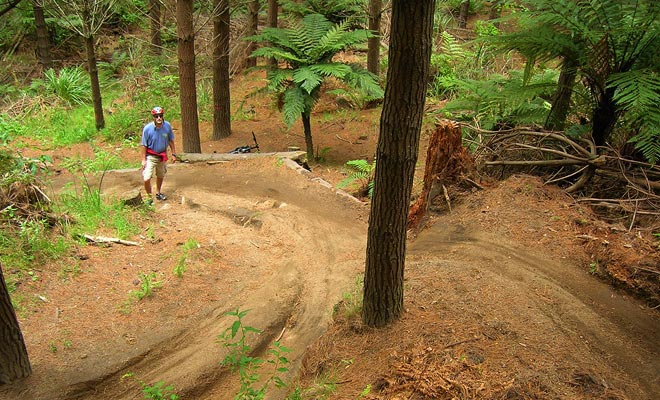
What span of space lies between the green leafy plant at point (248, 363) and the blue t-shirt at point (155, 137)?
4677 millimetres

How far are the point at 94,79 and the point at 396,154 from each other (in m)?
14.1

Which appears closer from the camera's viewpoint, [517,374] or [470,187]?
[517,374]

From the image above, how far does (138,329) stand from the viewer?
5031 millimetres

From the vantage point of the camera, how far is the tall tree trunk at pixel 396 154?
281 centimetres

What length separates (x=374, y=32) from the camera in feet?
38.8

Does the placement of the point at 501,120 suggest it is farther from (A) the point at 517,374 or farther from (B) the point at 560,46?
(A) the point at 517,374

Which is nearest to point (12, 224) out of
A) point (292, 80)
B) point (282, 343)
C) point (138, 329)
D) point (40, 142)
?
point (138, 329)

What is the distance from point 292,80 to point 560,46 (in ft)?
22.4

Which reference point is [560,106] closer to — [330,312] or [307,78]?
[330,312]

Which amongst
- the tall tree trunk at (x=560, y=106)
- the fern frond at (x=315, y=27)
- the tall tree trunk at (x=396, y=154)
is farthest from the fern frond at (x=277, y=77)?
the tall tree trunk at (x=396, y=154)

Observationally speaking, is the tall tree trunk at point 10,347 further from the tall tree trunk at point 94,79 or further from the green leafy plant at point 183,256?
the tall tree trunk at point 94,79

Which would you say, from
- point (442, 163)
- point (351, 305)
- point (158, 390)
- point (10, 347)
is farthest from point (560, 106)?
point (10, 347)

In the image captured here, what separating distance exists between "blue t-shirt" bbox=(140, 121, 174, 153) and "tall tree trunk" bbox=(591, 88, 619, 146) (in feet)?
22.7

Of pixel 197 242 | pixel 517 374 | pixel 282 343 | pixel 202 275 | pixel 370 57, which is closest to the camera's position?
pixel 517 374
